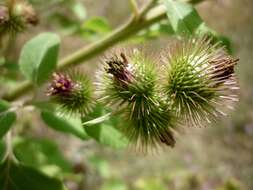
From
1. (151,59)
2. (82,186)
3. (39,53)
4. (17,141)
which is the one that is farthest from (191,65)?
(82,186)

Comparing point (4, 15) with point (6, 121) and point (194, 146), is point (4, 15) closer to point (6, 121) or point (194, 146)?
point (6, 121)

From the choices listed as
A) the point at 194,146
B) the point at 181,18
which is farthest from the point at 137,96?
the point at 194,146

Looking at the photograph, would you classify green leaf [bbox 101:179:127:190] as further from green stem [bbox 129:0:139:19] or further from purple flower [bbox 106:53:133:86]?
purple flower [bbox 106:53:133:86]

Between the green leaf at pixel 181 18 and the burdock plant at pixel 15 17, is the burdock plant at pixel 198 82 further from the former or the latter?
the burdock plant at pixel 15 17

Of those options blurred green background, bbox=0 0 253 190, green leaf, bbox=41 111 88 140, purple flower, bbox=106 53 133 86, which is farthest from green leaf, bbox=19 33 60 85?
blurred green background, bbox=0 0 253 190

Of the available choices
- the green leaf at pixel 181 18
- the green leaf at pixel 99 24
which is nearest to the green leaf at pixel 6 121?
the green leaf at pixel 181 18

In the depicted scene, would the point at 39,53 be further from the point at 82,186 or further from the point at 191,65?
the point at 82,186
